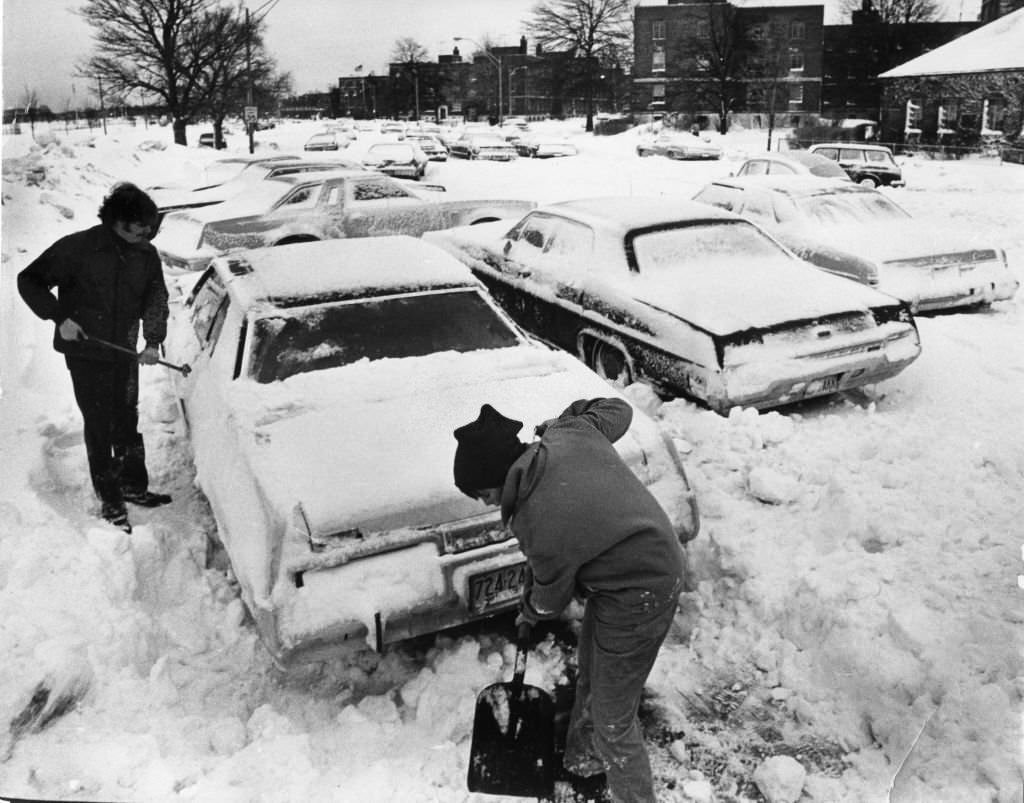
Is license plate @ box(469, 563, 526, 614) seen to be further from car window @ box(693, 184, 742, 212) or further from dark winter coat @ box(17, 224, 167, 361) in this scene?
car window @ box(693, 184, 742, 212)

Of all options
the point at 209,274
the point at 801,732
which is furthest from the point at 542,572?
the point at 209,274

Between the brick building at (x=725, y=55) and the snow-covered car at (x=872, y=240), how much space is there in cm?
80

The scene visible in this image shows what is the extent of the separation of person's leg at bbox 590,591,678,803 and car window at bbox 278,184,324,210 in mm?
3033

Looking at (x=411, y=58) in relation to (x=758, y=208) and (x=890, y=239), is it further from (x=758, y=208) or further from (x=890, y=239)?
(x=890, y=239)

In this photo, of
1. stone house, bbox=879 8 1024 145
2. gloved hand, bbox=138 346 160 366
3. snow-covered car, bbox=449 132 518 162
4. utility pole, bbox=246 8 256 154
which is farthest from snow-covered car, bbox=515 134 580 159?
gloved hand, bbox=138 346 160 366

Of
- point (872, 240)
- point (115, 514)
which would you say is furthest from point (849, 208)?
point (115, 514)

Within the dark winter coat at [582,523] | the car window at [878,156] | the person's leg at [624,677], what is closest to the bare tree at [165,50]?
the dark winter coat at [582,523]

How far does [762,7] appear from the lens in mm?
3273

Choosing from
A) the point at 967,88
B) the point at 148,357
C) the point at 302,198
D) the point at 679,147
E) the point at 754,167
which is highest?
the point at 967,88

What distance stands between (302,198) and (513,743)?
304 cm

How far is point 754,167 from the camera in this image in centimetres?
409

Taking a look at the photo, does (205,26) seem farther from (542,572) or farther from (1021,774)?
(1021,774)

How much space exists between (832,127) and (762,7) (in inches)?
25.8

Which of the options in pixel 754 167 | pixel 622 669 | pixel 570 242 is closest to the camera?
pixel 622 669
